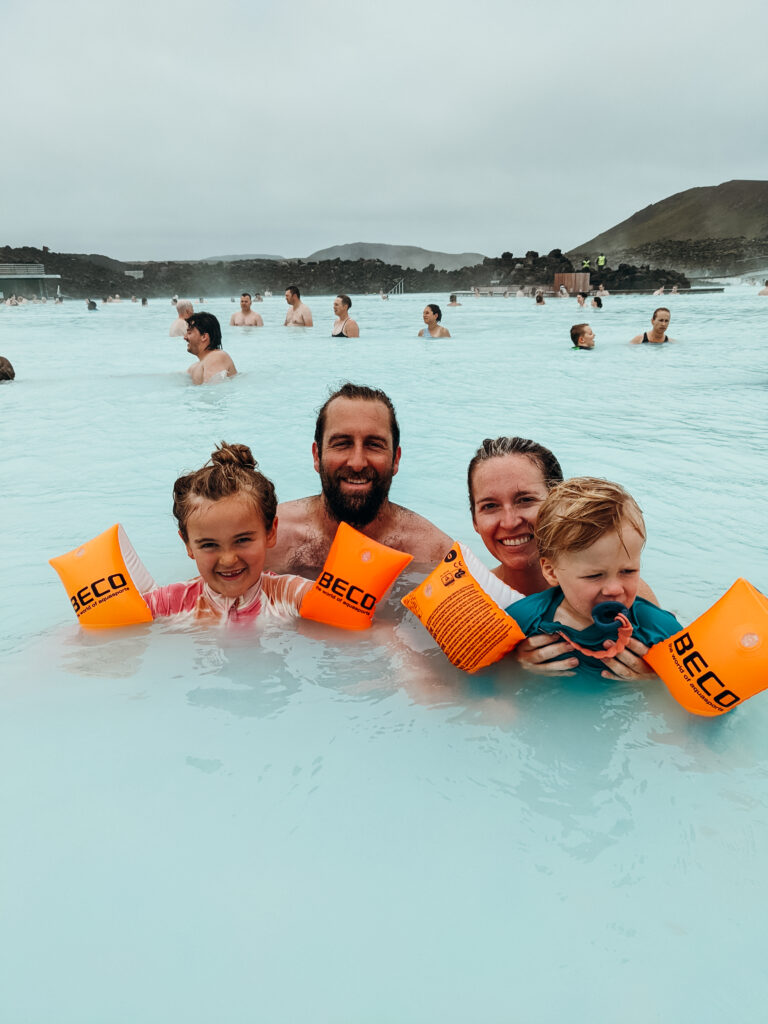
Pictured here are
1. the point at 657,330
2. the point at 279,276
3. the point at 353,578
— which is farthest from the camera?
the point at 279,276

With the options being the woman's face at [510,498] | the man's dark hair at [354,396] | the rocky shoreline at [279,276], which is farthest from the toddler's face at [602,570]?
the rocky shoreline at [279,276]

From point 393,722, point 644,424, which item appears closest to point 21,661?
point 393,722

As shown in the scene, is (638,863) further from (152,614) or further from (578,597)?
(152,614)

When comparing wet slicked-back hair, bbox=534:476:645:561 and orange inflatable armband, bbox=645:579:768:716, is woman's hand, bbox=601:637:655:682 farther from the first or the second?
wet slicked-back hair, bbox=534:476:645:561

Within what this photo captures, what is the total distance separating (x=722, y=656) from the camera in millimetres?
2203

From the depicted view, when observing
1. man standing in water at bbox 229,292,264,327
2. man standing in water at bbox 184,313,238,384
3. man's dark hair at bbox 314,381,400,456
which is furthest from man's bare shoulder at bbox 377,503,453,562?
man standing in water at bbox 229,292,264,327

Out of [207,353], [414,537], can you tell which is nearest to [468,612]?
[414,537]

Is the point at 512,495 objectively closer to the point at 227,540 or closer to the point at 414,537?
the point at 414,537

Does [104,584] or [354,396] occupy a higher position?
[354,396]

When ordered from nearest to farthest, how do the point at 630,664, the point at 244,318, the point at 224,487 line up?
1. the point at 630,664
2. the point at 224,487
3. the point at 244,318

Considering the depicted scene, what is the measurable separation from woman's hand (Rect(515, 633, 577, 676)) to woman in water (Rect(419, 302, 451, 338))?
47.3ft

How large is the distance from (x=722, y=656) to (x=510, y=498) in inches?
38.5

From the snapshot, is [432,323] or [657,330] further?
[432,323]

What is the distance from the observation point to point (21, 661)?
120 inches
